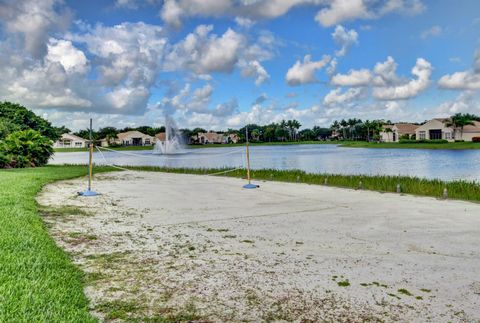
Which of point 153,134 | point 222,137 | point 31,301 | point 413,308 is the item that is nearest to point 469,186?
point 413,308

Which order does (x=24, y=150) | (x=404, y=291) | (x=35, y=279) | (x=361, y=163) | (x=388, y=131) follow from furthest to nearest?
(x=388, y=131), (x=361, y=163), (x=24, y=150), (x=404, y=291), (x=35, y=279)

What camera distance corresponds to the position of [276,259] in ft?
19.3

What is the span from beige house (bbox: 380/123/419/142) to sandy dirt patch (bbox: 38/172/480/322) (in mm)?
100589

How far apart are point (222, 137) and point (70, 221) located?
13863 cm

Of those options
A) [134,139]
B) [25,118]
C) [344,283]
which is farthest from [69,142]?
[344,283]

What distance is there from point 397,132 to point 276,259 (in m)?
109

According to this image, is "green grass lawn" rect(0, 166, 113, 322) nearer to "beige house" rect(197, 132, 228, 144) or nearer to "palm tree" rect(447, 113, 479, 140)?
"palm tree" rect(447, 113, 479, 140)

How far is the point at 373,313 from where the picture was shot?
13.3 ft

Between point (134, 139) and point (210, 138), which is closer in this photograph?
point (134, 139)

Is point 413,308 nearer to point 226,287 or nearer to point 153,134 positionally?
point 226,287

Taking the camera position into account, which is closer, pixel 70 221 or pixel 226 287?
pixel 226 287

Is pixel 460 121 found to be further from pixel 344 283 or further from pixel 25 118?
pixel 344 283

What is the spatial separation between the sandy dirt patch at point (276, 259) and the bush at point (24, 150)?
17485 millimetres

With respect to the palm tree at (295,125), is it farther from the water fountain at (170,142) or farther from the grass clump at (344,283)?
the grass clump at (344,283)
